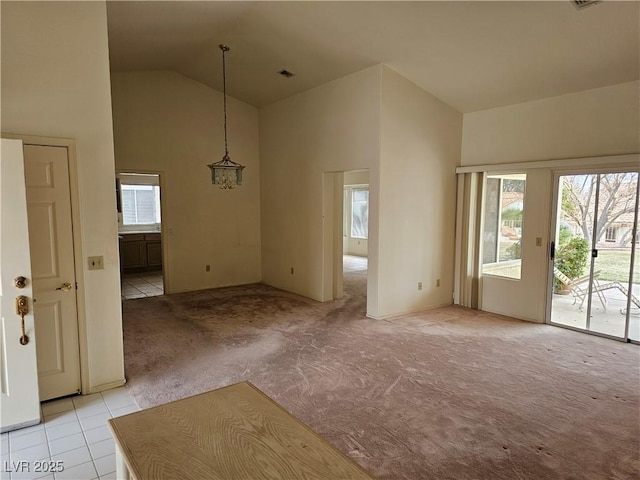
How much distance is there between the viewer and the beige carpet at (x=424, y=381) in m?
2.48

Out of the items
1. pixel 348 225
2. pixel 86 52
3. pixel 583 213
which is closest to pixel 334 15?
pixel 86 52

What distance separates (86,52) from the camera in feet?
9.96

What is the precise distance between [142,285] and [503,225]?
6.30m

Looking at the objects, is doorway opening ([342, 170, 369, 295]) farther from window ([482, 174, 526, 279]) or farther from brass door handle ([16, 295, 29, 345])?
brass door handle ([16, 295, 29, 345])

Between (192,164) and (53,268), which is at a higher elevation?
(192,164)

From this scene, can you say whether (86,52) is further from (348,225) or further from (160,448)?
(348,225)

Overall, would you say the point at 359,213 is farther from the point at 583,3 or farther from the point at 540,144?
the point at 583,3

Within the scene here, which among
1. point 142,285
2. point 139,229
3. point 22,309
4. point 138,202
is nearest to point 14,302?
point 22,309

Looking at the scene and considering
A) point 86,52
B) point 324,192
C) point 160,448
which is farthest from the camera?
point 324,192

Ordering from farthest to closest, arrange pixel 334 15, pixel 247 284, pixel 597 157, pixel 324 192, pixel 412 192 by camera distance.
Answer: pixel 247 284
pixel 324 192
pixel 412 192
pixel 597 157
pixel 334 15

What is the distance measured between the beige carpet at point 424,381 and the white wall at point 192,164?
150 cm

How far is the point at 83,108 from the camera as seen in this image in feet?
10.0

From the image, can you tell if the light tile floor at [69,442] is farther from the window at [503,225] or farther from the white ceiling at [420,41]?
the window at [503,225]

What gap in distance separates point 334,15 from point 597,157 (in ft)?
10.7
